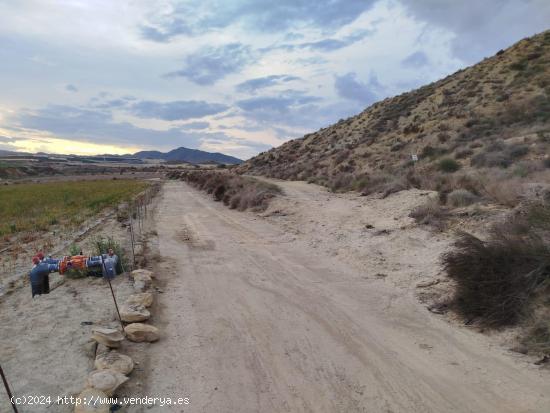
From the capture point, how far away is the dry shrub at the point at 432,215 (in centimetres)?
1112

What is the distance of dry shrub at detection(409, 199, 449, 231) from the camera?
1112cm

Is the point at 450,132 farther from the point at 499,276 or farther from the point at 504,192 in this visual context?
the point at 499,276

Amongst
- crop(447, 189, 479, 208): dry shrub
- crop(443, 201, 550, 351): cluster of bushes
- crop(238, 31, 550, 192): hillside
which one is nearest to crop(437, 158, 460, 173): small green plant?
crop(238, 31, 550, 192): hillside

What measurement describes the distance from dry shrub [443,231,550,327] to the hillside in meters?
7.86

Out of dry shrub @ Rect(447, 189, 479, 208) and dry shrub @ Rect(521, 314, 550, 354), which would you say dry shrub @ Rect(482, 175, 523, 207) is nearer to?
dry shrub @ Rect(447, 189, 479, 208)

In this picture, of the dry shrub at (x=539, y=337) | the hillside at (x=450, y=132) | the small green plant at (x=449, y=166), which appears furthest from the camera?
the small green plant at (x=449, y=166)

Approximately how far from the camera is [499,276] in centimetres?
660

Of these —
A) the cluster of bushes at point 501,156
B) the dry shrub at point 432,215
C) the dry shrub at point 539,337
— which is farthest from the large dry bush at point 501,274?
the cluster of bushes at point 501,156

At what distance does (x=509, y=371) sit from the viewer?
5250 mm

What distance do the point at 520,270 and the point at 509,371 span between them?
1726mm

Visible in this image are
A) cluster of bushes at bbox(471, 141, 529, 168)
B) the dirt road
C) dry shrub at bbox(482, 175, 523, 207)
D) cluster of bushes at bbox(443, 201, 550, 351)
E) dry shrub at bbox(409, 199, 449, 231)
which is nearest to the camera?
the dirt road

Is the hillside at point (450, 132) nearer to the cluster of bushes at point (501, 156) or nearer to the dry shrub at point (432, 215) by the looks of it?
the cluster of bushes at point (501, 156)

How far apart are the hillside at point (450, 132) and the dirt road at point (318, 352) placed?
8.63 m

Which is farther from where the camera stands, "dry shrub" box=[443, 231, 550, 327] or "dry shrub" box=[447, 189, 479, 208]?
"dry shrub" box=[447, 189, 479, 208]
